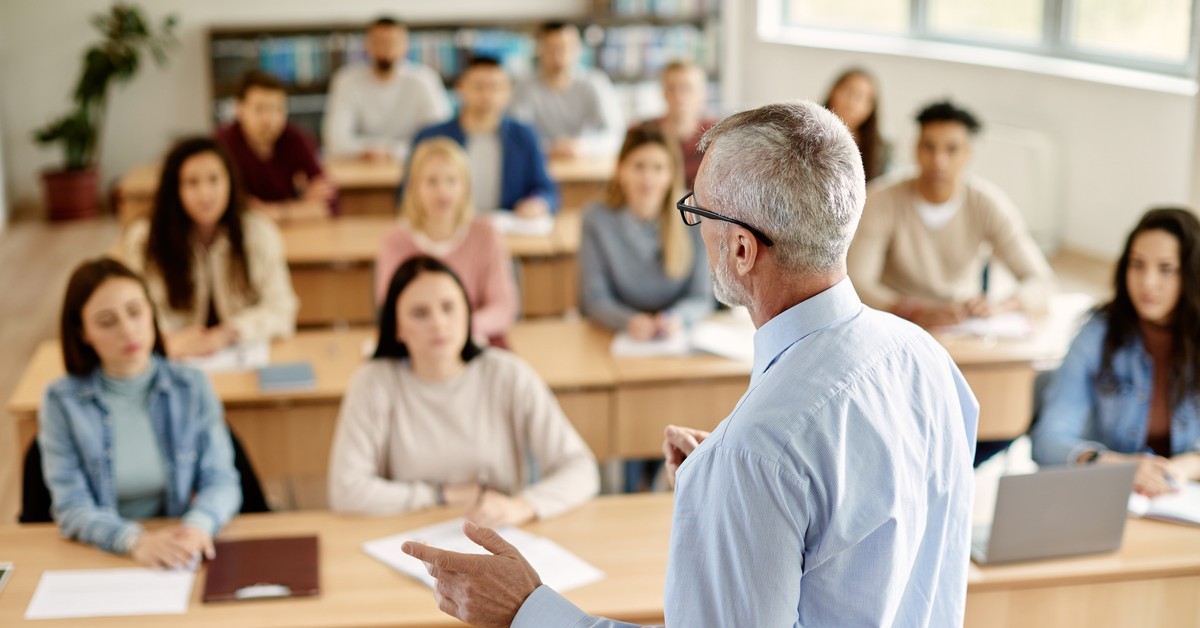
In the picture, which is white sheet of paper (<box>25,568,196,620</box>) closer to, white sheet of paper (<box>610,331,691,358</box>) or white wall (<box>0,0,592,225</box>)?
white sheet of paper (<box>610,331,691,358</box>)

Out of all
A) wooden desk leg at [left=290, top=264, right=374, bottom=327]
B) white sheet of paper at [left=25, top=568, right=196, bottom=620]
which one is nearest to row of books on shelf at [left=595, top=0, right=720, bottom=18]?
wooden desk leg at [left=290, top=264, right=374, bottom=327]

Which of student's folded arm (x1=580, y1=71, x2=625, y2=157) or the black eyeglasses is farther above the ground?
student's folded arm (x1=580, y1=71, x2=625, y2=157)

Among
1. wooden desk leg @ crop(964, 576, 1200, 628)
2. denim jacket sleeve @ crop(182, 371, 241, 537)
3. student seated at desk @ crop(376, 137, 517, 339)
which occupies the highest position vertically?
student seated at desk @ crop(376, 137, 517, 339)

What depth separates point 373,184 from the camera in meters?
6.23

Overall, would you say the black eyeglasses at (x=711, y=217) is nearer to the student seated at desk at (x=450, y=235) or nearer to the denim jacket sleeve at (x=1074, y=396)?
the denim jacket sleeve at (x=1074, y=396)

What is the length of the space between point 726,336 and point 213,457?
1758 mm

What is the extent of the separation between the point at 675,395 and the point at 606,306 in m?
0.53

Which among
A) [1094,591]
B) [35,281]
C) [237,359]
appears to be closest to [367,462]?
[237,359]

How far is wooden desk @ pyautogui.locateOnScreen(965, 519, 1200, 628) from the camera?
2.41m

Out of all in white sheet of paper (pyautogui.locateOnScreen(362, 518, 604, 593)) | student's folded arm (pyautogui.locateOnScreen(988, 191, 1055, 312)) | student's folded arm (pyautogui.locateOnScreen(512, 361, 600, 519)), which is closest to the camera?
white sheet of paper (pyautogui.locateOnScreen(362, 518, 604, 593))

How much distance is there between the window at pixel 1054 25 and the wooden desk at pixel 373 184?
2.94 m

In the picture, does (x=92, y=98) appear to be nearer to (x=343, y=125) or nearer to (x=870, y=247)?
(x=343, y=125)

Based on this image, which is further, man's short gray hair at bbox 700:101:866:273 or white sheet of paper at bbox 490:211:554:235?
white sheet of paper at bbox 490:211:554:235

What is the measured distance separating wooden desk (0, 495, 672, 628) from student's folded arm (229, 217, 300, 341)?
137cm
